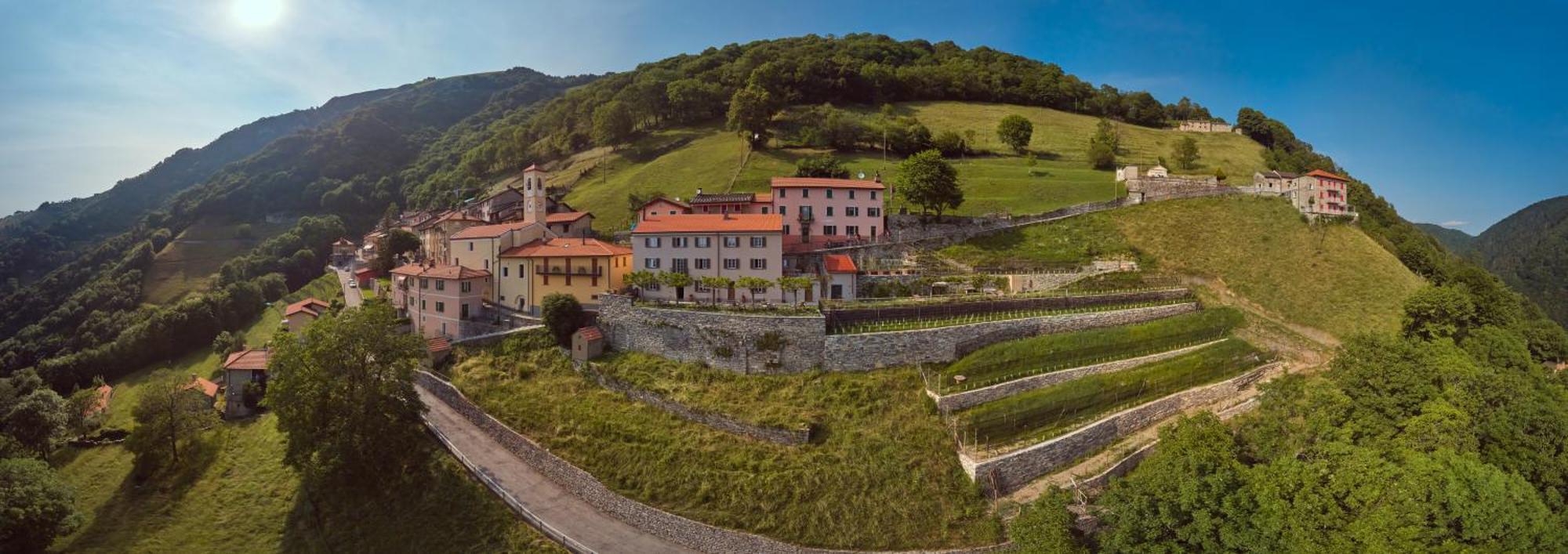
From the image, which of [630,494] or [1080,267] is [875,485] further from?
[1080,267]

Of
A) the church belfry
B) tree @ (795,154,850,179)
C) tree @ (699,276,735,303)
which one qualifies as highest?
tree @ (795,154,850,179)

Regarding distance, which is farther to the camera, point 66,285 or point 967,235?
point 66,285

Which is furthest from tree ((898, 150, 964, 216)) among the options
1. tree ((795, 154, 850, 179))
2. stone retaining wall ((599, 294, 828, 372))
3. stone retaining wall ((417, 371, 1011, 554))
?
stone retaining wall ((417, 371, 1011, 554))

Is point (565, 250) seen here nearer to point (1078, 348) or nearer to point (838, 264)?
point (838, 264)

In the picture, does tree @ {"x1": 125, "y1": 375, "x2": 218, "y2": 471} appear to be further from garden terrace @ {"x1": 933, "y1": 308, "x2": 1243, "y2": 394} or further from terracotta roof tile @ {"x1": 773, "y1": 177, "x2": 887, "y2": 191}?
garden terrace @ {"x1": 933, "y1": 308, "x2": 1243, "y2": 394}

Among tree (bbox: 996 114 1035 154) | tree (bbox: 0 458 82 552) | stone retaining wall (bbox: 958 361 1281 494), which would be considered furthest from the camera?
tree (bbox: 996 114 1035 154)

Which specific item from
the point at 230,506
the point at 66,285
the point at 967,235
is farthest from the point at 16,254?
the point at 967,235

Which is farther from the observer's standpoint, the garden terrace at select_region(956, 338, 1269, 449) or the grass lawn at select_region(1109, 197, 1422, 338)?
the grass lawn at select_region(1109, 197, 1422, 338)
